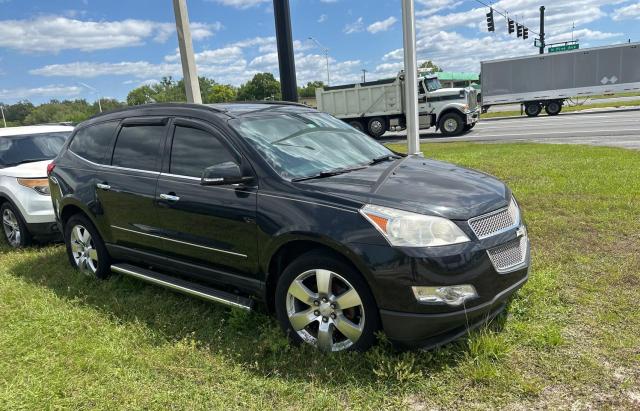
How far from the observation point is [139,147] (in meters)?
4.48

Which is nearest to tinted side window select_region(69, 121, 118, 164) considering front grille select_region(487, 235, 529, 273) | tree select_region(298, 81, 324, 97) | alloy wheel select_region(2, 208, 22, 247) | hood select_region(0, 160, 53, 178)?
hood select_region(0, 160, 53, 178)

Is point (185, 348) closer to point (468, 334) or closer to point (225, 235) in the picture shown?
point (225, 235)

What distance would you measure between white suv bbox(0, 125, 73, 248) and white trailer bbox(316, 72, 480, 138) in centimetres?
1498

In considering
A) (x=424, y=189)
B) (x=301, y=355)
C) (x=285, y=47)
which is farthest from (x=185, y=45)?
(x=301, y=355)

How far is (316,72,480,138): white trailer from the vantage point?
20.8 m

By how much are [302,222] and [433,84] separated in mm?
19761

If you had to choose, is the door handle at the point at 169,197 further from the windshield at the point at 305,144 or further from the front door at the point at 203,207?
the windshield at the point at 305,144

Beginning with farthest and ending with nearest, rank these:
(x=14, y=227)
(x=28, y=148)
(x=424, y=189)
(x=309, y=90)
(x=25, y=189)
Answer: (x=309, y=90)
(x=28, y=148)
(x=14, y=227)
(x=25, y=189)
(x=424, y=189)

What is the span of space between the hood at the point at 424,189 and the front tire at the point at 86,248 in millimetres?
2679

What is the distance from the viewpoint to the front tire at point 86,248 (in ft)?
16.2

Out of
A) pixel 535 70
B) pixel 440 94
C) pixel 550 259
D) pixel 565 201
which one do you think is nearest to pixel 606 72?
pixel 535 70

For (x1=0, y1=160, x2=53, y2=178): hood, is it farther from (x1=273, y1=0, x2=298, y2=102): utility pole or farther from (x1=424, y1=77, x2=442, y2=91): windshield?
(x1=424, y1=77, x2=442, y2=91): windshield

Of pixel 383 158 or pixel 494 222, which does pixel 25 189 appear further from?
pixel 494 222

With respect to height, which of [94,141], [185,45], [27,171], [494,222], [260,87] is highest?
[260,87]
